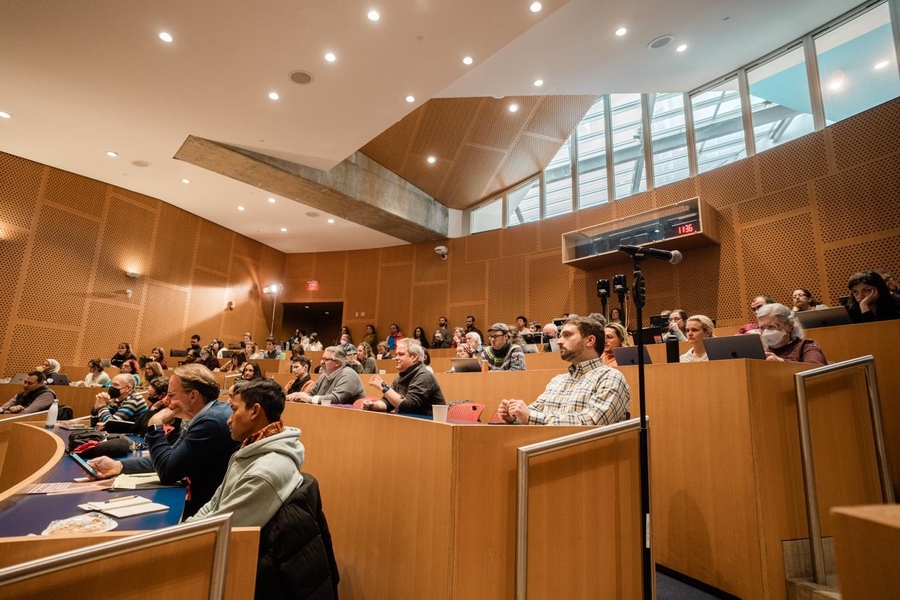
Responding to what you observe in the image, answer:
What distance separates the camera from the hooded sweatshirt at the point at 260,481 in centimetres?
151

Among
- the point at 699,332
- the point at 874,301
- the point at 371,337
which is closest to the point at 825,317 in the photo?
the point at 874,301

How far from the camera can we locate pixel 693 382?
2365 mm

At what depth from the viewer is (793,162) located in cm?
588

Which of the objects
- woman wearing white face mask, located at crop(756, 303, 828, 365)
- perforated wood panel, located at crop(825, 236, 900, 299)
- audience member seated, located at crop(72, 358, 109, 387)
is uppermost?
perforated wood panel, located at crop(825, 236, 900, 299)

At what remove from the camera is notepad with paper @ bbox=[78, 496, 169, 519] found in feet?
5.35

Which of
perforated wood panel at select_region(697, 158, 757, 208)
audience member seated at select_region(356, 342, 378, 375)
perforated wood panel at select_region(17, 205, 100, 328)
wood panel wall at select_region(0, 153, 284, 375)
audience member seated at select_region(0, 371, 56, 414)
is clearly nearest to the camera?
audience member seated at select_region(0, 371, 56, 414)

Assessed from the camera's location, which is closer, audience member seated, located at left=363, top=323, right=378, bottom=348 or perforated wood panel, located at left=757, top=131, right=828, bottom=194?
perforated wood panel, located at left=757, top=131, right=828, bottom=194

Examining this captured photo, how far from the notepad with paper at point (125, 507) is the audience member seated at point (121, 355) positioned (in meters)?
7.55

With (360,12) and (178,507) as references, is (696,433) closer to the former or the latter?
(178,507)

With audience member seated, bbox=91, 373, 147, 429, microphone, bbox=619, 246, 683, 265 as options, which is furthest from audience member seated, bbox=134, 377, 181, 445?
microphone, bbox=619, 246, 683, 265

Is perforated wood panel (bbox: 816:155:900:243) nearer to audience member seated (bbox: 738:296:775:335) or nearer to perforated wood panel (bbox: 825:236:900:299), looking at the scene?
perforated wood panel (bbox: 825:236:900:299)

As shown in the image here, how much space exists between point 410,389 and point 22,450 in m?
2.96

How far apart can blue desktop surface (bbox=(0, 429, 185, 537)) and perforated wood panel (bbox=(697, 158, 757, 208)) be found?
23.3 ft

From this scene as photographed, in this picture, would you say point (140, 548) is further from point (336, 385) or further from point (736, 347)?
point (336, 385)
